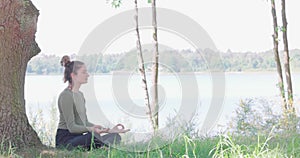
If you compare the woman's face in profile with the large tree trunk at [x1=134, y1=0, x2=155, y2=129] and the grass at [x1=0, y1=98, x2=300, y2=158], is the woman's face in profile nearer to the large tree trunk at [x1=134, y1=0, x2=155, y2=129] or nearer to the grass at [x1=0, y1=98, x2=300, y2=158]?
the grass at [x1=0, y1=98, x2=300, y2=158]

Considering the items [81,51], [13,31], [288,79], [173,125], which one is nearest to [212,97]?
[173,125]

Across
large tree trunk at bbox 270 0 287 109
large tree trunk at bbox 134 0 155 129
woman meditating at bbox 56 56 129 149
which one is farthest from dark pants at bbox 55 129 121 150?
large tree trunk at bbox 270 0 287 109

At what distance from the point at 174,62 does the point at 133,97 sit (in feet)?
2.03

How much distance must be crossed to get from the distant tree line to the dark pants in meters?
0.64

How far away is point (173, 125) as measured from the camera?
463 cm

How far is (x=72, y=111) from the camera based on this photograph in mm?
3918

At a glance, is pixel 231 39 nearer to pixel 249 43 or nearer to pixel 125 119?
pixel 249 43

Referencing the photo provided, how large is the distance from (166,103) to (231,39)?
142 centimetres

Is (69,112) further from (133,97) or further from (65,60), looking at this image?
(133,97)

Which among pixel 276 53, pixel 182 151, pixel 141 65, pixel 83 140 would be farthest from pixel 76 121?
pixel 276 53

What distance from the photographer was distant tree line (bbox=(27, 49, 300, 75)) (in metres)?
4.48

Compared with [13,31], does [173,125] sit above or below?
below

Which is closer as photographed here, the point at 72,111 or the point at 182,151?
the point at 182,151

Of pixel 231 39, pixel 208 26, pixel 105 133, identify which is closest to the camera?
pixel 105 133
